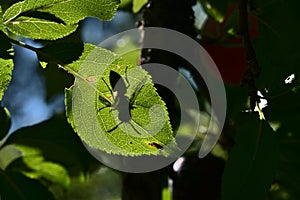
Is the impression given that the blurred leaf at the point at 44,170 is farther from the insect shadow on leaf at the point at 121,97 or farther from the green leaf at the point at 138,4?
the insect shadow on leaf at the point at 121,97

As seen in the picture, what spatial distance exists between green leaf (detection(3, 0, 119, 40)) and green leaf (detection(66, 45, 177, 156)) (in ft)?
0.12

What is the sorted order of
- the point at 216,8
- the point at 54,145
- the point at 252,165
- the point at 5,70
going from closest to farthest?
the point at 5,70 → the point at 252,165 → the point at 54,145 → the point at 216,8

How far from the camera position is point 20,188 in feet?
2.30

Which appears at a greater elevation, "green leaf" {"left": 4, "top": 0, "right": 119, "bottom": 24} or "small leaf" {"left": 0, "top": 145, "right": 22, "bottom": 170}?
"green leaf" {"left": 4, "top": 0, "right": 119, "bottom": 24}

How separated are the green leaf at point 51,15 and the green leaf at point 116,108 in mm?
37

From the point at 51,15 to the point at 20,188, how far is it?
0.74 ft

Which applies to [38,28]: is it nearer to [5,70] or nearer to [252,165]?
[5,70]

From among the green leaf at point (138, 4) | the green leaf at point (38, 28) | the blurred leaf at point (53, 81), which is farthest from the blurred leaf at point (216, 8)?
the green leaf at point (38, 28)

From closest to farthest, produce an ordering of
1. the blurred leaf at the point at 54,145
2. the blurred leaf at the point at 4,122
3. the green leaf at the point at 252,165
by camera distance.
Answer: the green leaf at the point at 252,165 → the blurred leaf at the point at 4,122 → the blurred leaf at the point at 54,145

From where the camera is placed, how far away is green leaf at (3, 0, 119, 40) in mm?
550

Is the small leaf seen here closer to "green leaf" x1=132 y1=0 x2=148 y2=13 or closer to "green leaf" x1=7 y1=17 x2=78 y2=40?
"green leaf" x1=132 y1=0 x2=148 y2=13

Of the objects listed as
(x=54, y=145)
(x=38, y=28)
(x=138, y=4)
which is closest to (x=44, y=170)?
(x=54, y=145)

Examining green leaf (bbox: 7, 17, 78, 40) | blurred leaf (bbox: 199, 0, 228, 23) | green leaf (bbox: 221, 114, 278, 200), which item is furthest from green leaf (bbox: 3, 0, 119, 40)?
blurred leaf (bbox: 199, 0, 228, 23)

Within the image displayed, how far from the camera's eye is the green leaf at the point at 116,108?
533 millimetres
